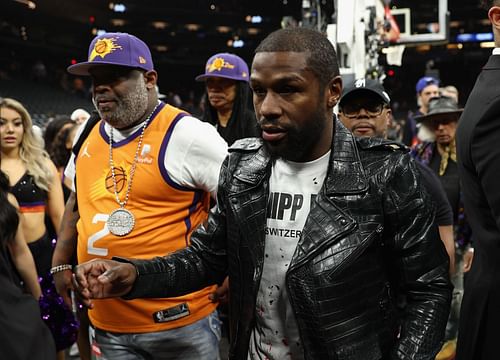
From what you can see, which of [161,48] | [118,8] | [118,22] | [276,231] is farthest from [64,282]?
[161,48]

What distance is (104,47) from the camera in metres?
2.50

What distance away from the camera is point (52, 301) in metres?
3.50

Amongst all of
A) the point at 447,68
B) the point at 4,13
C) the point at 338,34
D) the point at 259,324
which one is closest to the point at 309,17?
the point at 338,34

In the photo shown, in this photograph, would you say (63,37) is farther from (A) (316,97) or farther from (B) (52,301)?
(A) (316,97)

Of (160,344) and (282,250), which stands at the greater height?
(282,250)

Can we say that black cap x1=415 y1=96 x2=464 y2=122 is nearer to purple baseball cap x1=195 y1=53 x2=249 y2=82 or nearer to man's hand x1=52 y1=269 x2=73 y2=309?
purple baseball cap x1=195 y1=53 x2=249 y2=82

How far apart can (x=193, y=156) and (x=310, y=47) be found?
1.00 metres

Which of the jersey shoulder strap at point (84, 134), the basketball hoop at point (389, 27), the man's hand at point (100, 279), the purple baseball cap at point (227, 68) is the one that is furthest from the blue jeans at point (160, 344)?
the basketball hoop at point (389, 27)

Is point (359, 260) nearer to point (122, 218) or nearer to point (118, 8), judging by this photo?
point (122, 218)

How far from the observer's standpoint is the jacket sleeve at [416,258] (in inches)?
63.9

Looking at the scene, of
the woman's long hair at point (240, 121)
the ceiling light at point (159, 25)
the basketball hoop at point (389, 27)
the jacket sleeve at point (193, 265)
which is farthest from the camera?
the ceiling light at point (159, 25)

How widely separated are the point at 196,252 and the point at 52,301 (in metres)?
1.91

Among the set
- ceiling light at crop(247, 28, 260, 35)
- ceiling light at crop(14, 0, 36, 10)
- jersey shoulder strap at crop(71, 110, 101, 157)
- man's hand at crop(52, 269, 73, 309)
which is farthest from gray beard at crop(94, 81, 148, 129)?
ceiling light at crop(247, 28, 260, 35)

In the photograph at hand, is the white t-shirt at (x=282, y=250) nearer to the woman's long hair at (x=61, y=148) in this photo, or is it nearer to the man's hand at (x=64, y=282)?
the man's hand at (x=64, y=282)
